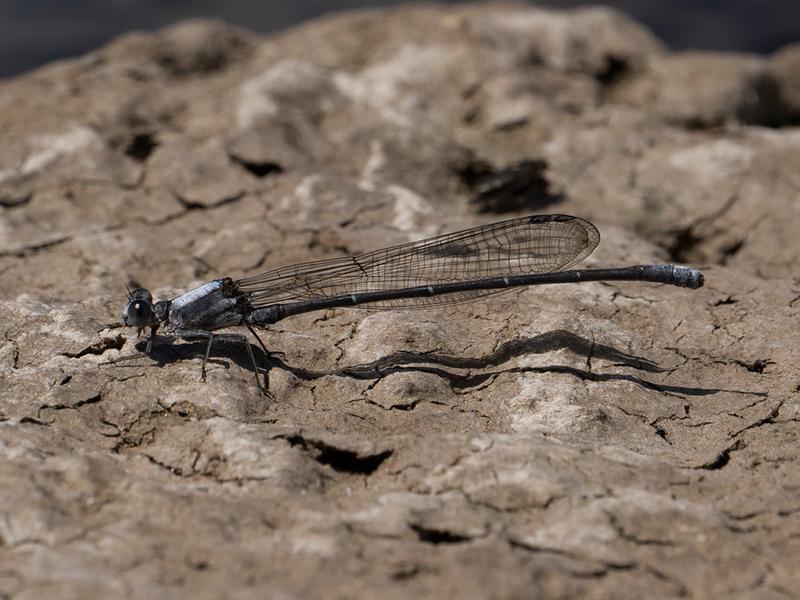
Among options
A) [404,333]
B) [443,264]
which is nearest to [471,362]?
[404,333]

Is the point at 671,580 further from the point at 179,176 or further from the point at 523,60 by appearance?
the point at 523,60

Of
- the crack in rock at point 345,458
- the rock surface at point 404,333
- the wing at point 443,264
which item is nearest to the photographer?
the rock surface at point 404,333

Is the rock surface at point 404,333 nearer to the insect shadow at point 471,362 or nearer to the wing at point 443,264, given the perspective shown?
Answer: the insect shadow at point 471,362

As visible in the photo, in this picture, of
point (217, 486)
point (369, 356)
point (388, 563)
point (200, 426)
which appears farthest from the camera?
point (369, 356)

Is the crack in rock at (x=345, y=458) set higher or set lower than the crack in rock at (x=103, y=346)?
lower

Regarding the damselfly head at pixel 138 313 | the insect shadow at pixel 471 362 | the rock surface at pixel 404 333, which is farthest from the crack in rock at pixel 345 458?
the damselfly head at pixel 138 313

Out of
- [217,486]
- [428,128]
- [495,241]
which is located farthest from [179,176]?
[217,486]
